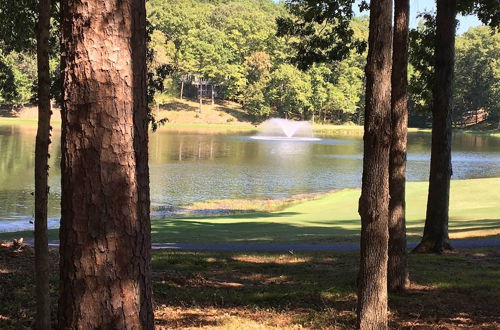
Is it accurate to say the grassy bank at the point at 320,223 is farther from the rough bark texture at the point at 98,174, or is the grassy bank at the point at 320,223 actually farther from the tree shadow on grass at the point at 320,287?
the rough bark texture at the point at 98,174

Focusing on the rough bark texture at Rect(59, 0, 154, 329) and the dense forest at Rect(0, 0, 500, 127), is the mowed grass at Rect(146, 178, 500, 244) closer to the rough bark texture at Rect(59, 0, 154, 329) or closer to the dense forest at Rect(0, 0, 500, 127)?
the rough bark texture at Rect(59, 0, 154, 329)

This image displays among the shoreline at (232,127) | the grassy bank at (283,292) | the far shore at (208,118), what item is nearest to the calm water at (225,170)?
the grassy bank at (283,292)

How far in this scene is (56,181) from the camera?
2753 cm

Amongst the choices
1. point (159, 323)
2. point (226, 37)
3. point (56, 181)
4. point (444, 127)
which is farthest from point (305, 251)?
point (226, 37)

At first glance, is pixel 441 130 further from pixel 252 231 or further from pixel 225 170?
pixel 225 170

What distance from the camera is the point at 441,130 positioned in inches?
424

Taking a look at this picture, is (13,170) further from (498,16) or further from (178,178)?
(498,16)

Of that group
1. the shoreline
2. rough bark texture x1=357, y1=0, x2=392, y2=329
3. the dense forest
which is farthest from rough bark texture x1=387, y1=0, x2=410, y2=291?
the dense forest

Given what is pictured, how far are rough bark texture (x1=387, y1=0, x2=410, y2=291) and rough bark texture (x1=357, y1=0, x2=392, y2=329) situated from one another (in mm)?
2430

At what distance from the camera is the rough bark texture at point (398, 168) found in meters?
7.18

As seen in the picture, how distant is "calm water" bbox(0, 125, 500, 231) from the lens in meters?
25.1

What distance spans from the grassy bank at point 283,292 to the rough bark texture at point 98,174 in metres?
2.86

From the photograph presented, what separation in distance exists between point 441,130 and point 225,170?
24943mm

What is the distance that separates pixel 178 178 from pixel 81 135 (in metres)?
28.6
